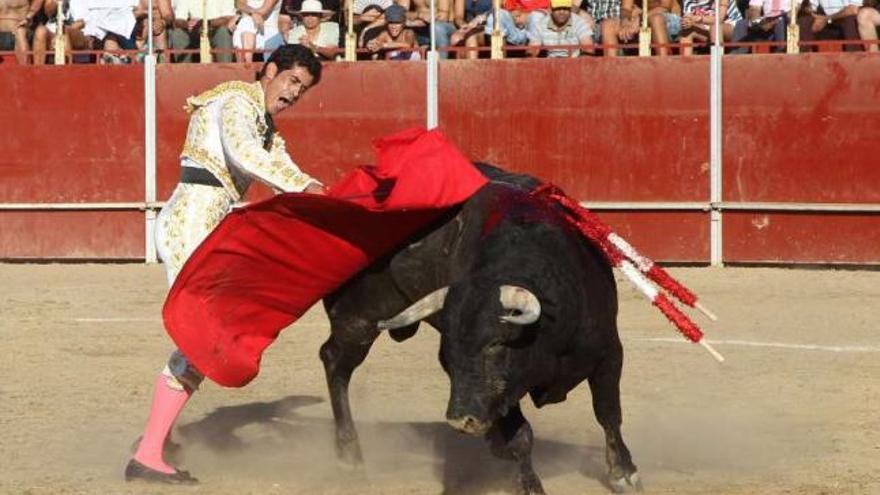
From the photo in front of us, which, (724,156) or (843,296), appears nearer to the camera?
(843,296)

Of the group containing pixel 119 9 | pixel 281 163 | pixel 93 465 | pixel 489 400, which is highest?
pixel 119 9

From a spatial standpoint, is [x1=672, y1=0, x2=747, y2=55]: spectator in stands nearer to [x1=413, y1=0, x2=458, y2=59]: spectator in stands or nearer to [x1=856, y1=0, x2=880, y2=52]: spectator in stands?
[x1=856, y1=0, x2=880, y2=52]: spectator in stands

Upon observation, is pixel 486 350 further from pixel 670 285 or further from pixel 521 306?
pixel 670 285

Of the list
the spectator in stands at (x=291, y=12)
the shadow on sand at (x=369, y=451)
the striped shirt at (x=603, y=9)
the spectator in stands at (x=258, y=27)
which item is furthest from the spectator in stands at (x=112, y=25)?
the shadow on sand at (x=369, y=451)

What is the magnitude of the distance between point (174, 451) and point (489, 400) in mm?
1644

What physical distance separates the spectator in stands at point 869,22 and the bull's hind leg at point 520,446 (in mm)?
7205

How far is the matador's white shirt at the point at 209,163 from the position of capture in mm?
5832

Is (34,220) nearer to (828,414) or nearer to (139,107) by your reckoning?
(139,107)

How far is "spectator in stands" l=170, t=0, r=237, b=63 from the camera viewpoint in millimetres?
13117

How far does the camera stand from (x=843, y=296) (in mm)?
10578

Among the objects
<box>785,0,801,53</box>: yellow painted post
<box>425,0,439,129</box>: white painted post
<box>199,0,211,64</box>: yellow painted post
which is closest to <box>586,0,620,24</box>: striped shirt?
<box>425,0,439,129</box>: white painted post

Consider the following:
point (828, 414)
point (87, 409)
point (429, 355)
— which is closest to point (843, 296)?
point (429, 355)

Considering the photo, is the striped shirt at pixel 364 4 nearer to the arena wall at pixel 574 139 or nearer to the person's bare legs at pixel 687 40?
the arena wall at pixel 574 139

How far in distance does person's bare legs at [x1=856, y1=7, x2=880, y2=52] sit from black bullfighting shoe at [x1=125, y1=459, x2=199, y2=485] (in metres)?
7.32
